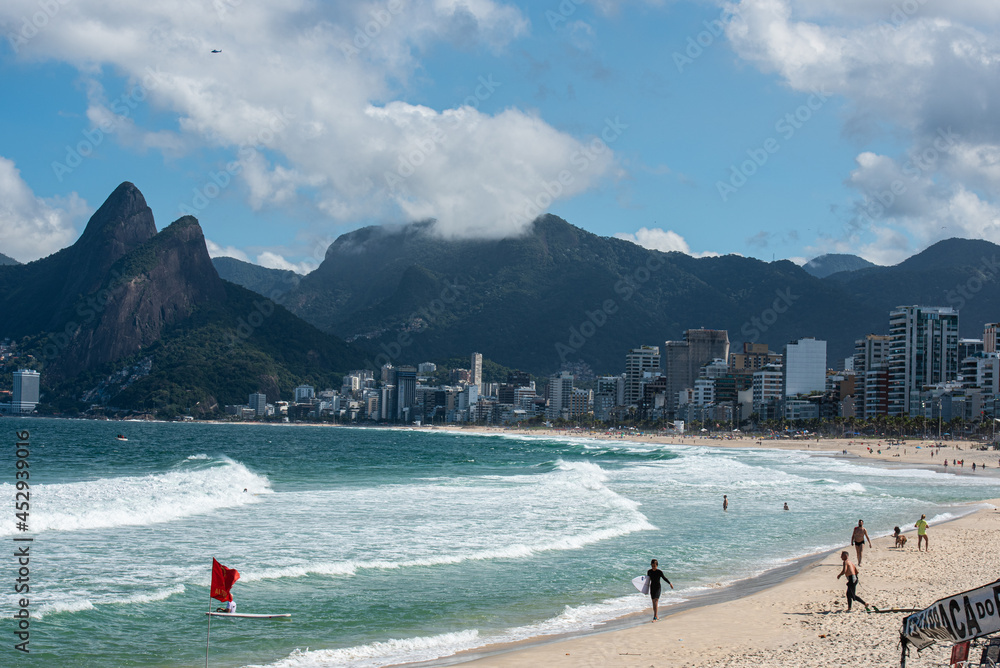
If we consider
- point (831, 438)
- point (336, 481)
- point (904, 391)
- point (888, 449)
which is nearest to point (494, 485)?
point (336, 481)

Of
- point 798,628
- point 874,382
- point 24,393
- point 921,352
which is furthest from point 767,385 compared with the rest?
point 798,628

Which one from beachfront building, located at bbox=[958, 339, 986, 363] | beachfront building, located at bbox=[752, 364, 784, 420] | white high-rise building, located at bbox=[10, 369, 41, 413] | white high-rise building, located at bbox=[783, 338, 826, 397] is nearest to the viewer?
beachfront building, located at bbox=[958, 339, 986, 363]

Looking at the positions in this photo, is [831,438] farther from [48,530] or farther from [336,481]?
[48,530]

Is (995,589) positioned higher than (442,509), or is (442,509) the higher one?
(995,589)

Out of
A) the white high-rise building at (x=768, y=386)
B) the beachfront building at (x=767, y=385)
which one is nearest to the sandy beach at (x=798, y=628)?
the beachfront building at (x=767, y=385)

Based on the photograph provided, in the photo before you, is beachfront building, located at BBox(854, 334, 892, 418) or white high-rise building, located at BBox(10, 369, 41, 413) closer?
beachfront building, located at BBox(854, 334, 892, 418)

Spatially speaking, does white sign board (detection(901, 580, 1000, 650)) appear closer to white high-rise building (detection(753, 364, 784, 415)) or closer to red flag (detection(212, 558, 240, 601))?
red flag (detection(212, 558, 240, 601))

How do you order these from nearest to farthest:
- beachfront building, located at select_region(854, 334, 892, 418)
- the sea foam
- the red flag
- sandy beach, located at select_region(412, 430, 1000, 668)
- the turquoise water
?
the red flag → sandy beach, located at select_region(412, 430, 1000, 668) → the turquoise water → the sea foam → beachfront building, located at select_region(854, 334, 892, 418)

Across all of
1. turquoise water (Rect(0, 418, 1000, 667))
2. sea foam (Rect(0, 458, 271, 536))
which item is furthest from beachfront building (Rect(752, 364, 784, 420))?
sea foam (Rect(0, 458, 271, 536))
